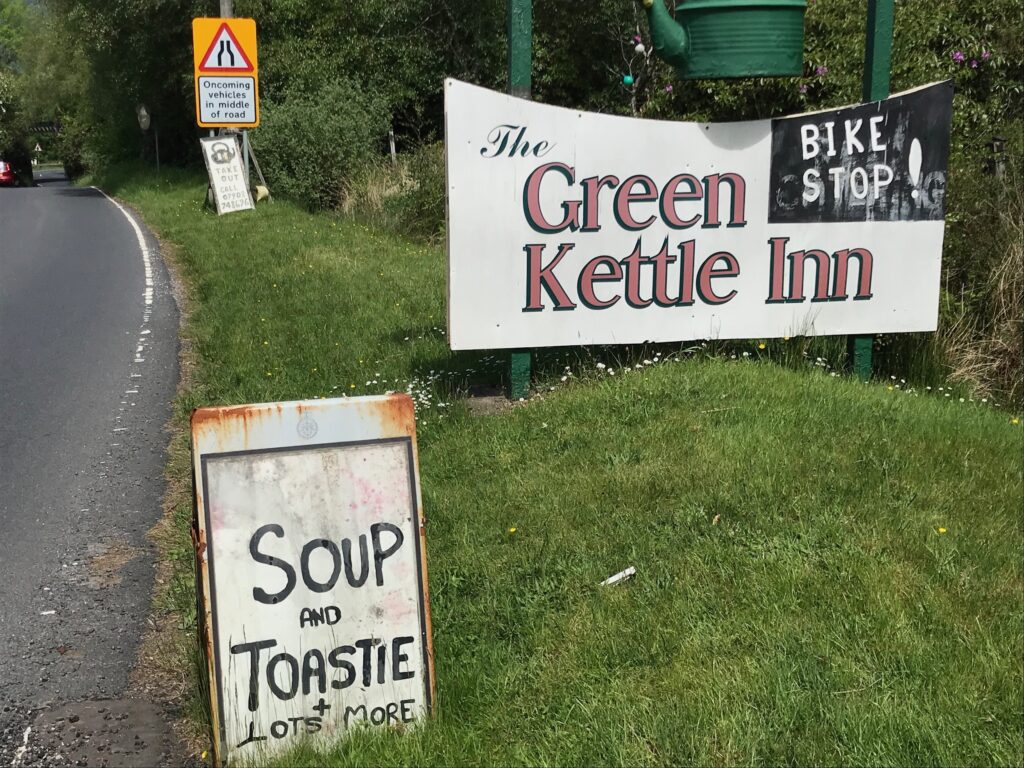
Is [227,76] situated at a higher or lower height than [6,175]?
higher

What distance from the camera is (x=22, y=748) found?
3.35 m

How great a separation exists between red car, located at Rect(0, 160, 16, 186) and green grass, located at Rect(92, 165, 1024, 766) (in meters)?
44.3

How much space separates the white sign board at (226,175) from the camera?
1852cm

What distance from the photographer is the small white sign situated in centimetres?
1831

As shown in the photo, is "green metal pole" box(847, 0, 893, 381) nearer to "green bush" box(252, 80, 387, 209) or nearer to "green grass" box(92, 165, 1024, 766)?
"green grass" box(92, 165, 1024, 766)

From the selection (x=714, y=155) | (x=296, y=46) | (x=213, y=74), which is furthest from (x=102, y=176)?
(x=714, y=155)

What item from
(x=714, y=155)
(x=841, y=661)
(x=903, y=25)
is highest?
(x=903, y=25)

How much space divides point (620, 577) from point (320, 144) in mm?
15980

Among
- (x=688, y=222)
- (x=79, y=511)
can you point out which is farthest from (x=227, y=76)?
(x=79, y=511)

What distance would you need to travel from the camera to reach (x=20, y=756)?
3.30 m

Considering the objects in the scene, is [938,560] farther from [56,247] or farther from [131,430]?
[56,247]

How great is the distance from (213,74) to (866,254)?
14.5 meters

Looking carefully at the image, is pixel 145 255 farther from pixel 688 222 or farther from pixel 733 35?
pixel 733 35

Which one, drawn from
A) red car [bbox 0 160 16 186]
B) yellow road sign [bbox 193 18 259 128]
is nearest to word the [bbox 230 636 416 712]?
yellow road sign [bbox 193 18 259 128]
